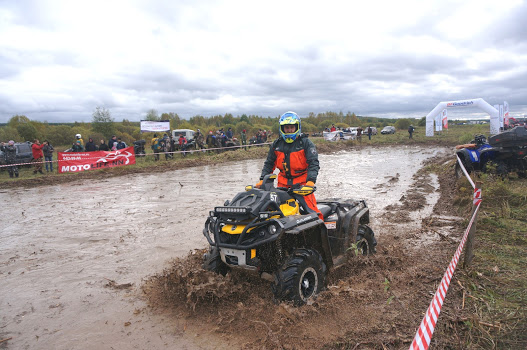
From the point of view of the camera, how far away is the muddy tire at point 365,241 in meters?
5.29

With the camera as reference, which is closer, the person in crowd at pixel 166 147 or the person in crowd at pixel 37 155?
the person in crowd at pixel 37 155

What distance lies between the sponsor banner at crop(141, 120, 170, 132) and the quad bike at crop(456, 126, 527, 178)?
2692cm

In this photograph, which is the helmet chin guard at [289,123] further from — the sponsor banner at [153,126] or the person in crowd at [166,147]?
the sponsor banner at [153,126]

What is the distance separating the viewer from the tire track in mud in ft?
11.5

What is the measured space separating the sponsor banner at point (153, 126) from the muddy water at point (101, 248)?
1851 cm

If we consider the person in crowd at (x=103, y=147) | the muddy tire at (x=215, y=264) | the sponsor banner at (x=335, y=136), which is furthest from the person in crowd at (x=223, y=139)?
the muddy tire at (x=215, y=264)

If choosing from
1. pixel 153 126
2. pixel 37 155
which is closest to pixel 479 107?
pixel 153 126

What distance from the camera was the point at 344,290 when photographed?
14.2 feet

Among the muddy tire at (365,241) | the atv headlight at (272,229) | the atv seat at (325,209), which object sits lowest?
the muddy tire at (365,241)

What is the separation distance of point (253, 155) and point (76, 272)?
19.2 meters

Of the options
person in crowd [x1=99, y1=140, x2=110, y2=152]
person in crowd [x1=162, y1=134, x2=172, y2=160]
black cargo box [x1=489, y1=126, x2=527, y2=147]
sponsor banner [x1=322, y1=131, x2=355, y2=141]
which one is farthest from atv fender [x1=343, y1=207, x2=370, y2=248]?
sponsor banner [x1=322, y1=131, x2=355, y2=141]

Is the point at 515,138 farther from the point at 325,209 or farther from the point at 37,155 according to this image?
the point at 37,155

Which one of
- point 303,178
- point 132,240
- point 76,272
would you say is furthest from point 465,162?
point 76,272

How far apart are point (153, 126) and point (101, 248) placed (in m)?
27.9
